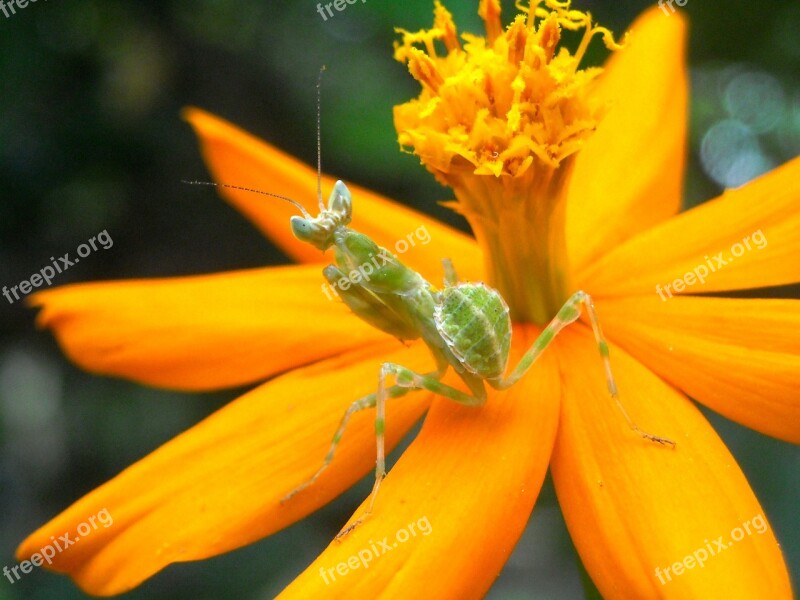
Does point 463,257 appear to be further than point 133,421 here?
No

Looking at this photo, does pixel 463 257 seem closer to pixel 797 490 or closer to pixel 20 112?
pixel 797 490

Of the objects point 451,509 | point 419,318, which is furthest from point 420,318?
point 451,509

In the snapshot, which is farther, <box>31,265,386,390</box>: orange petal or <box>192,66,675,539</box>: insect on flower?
<box>31,265,386,390</box>: orange petal

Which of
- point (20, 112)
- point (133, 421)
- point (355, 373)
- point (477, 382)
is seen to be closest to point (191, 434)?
point (355, 373)

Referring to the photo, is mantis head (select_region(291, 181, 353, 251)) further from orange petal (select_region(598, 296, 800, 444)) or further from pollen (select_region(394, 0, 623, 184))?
orange petal (select_region(598, 296, 800, 444))

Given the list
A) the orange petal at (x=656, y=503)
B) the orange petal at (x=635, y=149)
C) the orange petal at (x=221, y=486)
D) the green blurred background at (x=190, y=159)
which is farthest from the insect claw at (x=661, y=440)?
the green blurred background at (x=190, y=159)

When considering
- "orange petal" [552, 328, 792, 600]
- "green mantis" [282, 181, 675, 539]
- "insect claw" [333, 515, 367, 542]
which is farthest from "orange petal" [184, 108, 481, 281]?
"insect claw" [333, 515, 367, 542]
